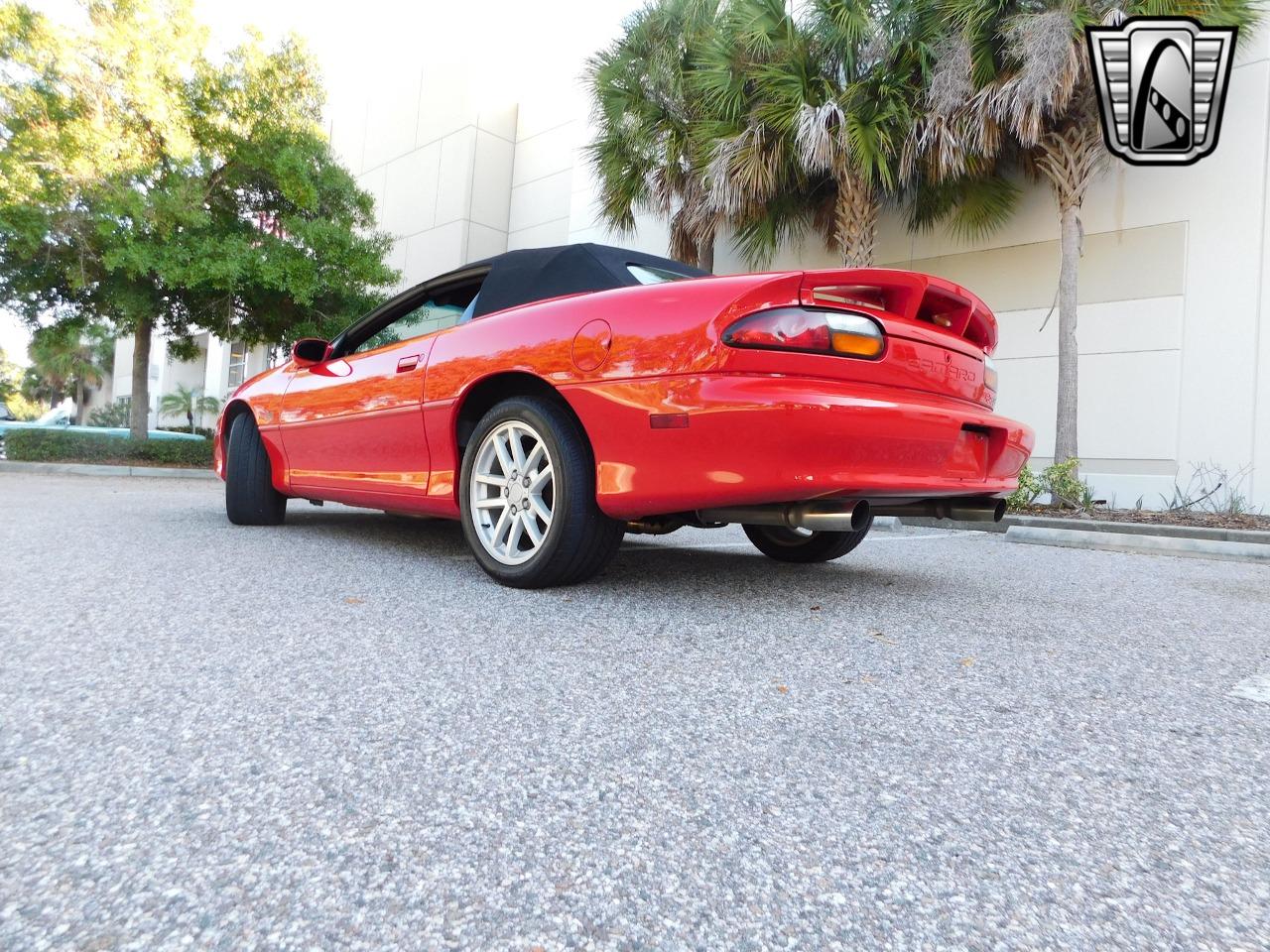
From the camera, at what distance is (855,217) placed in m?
9.60

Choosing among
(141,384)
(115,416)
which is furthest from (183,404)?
(141,384)

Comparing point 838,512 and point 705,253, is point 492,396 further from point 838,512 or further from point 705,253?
point 705,253

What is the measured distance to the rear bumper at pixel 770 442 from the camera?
2277mm

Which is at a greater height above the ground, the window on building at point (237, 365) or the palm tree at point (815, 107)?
the palm tree at point (815, 107)

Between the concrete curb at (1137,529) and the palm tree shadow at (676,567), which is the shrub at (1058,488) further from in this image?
the palm tree shadow at (676,567)

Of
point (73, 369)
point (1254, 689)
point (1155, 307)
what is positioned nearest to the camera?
point (1254, 689)

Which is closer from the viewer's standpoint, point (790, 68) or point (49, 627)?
point (49, 627)

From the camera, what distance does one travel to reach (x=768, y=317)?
92.4 inches

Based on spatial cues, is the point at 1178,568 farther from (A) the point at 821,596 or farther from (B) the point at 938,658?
(B) the point at 938,658

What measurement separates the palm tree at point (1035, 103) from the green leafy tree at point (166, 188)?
9161 millimetres

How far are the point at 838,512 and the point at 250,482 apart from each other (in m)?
3.65

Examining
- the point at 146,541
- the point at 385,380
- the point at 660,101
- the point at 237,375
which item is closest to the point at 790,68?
the point at 660,101

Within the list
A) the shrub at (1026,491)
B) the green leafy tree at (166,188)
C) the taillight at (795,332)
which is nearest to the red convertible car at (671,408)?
the taillight at (795,332)

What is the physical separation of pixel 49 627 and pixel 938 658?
2.45m
